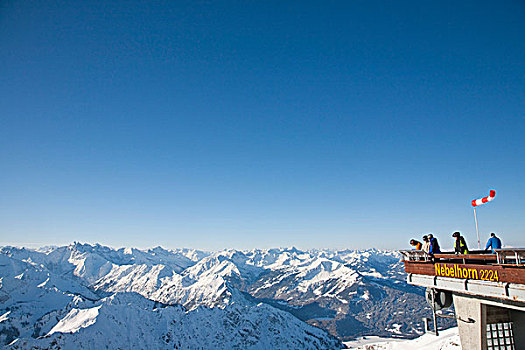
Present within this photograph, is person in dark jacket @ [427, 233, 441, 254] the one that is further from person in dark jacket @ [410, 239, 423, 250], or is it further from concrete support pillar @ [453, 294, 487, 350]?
concrete support pillar @ [453, 294, 487, 350]

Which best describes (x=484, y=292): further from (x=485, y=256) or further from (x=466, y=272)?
(x=485, y=256)

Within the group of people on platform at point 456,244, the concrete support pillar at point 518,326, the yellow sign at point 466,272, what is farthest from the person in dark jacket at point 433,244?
the concrete support pillar at point 518,326

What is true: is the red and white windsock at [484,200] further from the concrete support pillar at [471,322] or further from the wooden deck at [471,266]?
the concrete support pillar at [471,322]

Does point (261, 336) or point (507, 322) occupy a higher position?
point (507, 322)

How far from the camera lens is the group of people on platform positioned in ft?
52.9

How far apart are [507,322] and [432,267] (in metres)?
3.86

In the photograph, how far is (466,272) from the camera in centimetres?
1458

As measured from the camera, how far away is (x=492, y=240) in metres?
16.2

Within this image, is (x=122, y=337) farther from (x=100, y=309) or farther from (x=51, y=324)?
(x=51, y=324)

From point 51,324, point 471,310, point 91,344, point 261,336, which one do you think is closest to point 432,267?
point 471,310

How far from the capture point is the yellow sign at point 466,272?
43.8 ft

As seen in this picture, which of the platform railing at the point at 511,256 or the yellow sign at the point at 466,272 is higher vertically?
the platform railing at the point at 511,256

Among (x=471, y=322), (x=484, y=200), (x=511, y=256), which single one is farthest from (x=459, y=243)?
(x=511, y=256)

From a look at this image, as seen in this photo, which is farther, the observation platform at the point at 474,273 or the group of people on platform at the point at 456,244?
the group of people on platform at the point at 456,244
